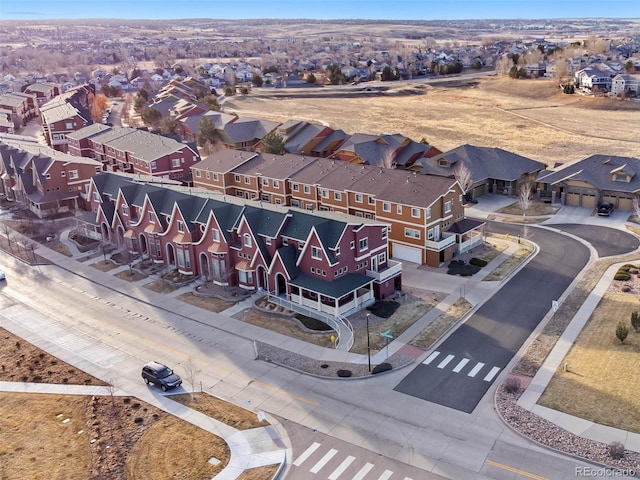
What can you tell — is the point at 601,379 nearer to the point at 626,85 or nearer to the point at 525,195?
the point at 525,195

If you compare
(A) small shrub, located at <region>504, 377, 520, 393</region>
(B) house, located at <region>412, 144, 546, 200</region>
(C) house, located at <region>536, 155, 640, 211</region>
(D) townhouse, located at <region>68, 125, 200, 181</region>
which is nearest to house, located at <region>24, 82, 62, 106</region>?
(D) townhouse, located at <region>68, 125, 200, 181</region>

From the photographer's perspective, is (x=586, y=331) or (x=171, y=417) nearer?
(x=171, y=417)

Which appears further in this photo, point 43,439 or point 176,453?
point 43,439

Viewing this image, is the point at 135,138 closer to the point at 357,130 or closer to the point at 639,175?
the point at 357,130

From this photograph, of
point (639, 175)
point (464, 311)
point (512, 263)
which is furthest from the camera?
point (639, 175)

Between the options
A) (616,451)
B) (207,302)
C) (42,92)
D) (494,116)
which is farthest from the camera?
(42,92)

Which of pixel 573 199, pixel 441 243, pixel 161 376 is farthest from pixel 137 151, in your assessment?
pixel 573 199

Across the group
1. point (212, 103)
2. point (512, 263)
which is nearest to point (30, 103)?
point (212, 103)

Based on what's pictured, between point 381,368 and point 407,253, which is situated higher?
point 407,253
